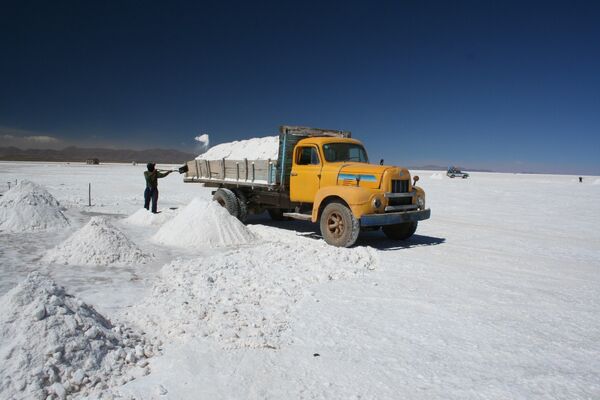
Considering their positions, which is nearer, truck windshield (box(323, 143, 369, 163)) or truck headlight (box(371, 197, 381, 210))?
truck headlight (box(371, 197, 381, 210))

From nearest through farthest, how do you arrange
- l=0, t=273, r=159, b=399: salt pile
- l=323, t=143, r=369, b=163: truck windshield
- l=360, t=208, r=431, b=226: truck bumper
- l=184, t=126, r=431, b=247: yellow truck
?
l=0, t=273, r=159, b=399: salt pile, l=360, t=208, r=431, b=226: truck bumper, l=184, t=126, r=431, b=247: yellow truck, l=323, t=143, r=369, b=163: truck windshield

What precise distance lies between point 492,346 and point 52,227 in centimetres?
995

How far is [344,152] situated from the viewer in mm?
9844

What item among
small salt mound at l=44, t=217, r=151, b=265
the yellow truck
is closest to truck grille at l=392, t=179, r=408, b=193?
the yellow truck

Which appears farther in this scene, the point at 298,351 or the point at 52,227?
the point at 52,227

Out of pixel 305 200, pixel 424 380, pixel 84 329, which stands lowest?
pixel 424 380

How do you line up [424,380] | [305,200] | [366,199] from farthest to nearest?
1. [305,200]
2. [366,199]
3. [424,380]

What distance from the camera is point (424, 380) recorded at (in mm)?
3482

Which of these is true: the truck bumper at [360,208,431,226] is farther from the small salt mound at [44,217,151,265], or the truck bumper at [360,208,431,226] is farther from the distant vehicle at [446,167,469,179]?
the distant vehicle at [446,167,469,179]

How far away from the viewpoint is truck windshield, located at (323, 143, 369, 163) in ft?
31.6

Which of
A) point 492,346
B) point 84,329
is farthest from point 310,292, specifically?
point 84,329

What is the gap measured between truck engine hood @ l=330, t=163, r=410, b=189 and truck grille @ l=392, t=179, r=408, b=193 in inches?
3.5

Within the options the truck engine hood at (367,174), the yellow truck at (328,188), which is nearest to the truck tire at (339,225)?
the yellow truck at (328,188)

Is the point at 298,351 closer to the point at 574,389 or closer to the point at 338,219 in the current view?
the point at 574,389
